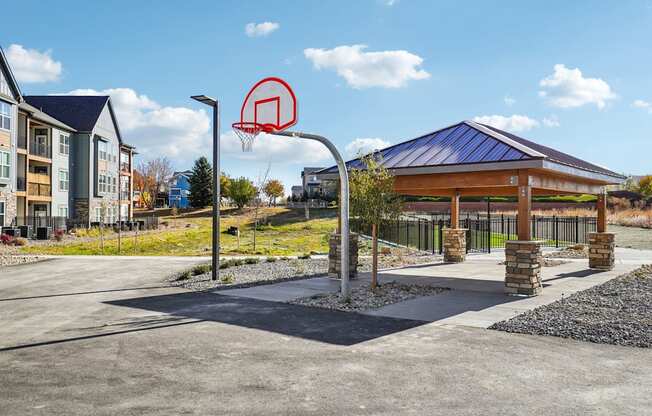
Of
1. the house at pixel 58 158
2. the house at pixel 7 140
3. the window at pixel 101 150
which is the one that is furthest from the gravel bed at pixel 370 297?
the window at pixel 101 150

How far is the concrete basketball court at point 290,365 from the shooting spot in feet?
17.9

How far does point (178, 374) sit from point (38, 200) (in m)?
37.6

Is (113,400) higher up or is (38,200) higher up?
(38,200)

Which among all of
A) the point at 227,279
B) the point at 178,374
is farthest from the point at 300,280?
the point at 178,374

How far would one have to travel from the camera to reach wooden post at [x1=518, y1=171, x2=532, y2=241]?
40.6 ft

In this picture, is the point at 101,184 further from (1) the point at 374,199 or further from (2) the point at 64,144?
(1) the point at 374,199

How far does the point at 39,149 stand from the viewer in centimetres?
3944

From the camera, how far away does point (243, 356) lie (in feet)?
23.7

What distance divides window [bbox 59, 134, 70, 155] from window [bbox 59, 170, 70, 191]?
5.53 ft

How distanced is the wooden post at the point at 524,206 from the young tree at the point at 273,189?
226ft

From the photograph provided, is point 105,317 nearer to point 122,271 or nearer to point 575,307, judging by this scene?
point 122,271

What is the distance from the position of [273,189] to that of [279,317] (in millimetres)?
74119

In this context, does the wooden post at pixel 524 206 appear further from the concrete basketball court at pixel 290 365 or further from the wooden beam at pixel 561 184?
the concrete basketball court at pixel 290 365

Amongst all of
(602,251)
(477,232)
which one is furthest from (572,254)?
(602,251)
